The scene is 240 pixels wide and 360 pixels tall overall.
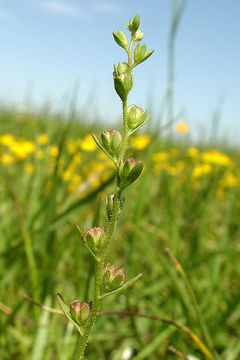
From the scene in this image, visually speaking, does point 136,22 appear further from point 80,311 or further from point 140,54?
point 80,311

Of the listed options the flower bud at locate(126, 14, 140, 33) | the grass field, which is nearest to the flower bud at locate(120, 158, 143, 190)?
the flower bud at locate(126, 14, 140, 33)

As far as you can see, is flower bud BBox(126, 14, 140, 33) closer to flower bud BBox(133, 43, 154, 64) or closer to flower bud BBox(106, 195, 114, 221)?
flower bud BBox(133, 43, 154, 64)

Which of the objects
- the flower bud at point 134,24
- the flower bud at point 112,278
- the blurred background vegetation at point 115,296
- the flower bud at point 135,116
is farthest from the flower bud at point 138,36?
the blurred background vegetation at point 115,296

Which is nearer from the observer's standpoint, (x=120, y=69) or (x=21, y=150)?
(x=120, y=69)

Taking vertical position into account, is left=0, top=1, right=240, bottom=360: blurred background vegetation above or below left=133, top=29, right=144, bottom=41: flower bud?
below

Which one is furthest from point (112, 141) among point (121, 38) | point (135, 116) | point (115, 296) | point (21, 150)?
point (21, 150)

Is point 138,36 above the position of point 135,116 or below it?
above

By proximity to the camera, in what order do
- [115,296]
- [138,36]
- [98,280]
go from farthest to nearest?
[115,296] → [138,36] → [98,280]

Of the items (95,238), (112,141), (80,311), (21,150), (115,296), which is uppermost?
(112,141)
